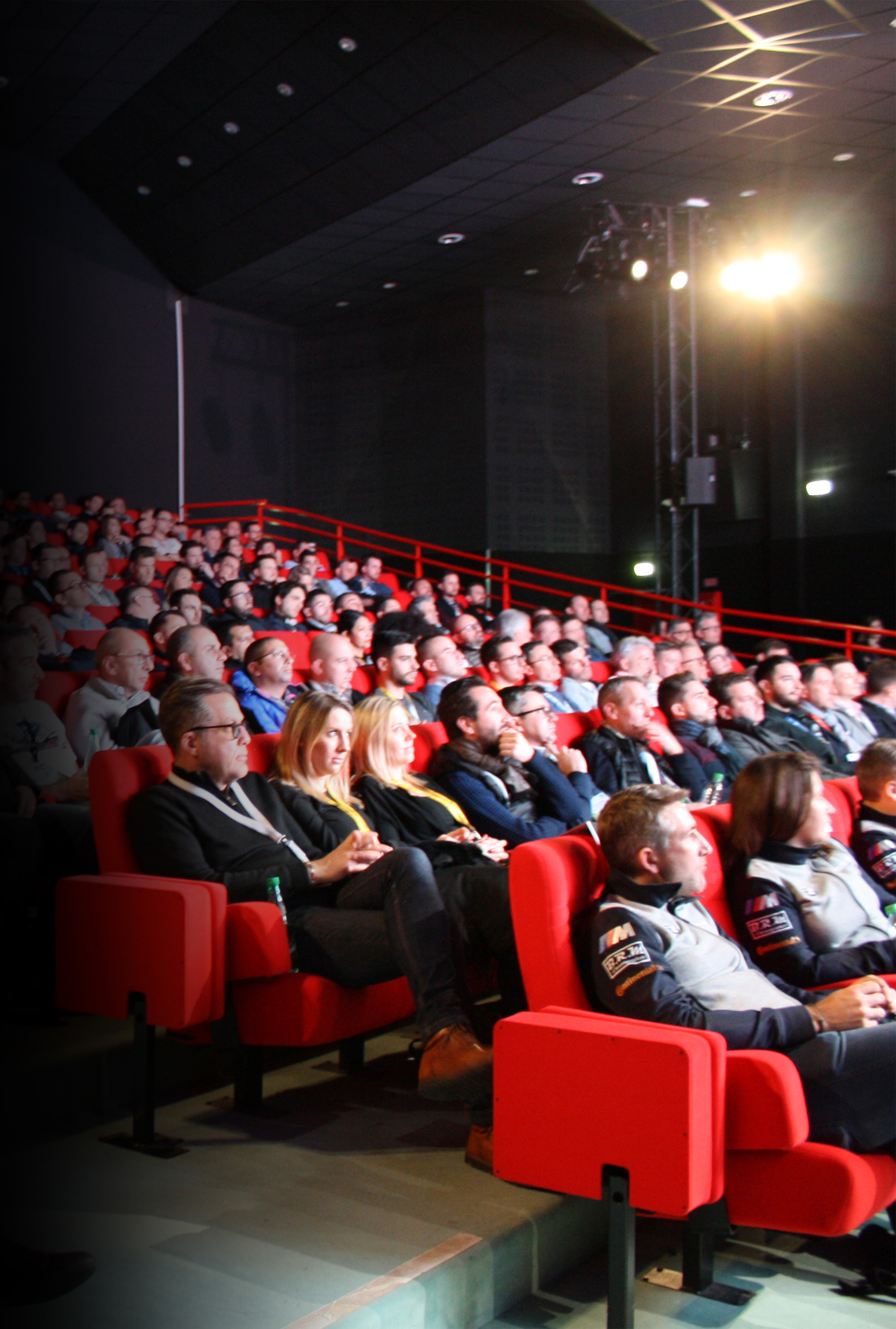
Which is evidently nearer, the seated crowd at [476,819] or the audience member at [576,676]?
the seated crowd at [476,819]

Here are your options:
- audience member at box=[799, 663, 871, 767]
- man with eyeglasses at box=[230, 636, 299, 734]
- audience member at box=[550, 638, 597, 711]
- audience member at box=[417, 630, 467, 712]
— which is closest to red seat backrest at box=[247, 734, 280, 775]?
man with eyeglasses at box=[230, 636, 299, 734]

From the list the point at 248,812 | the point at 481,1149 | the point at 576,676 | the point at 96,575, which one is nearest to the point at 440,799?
the point at 248,812

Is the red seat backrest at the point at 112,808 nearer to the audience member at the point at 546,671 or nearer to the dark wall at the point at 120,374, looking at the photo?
the audience member at the point at 546,671

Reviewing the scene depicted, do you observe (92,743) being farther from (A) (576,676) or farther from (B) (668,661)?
(B) (668,661)

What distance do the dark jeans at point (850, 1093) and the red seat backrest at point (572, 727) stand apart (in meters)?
1.76

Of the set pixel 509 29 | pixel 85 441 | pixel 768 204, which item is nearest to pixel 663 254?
pixel 768 204

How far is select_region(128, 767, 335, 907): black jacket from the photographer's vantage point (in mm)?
2004

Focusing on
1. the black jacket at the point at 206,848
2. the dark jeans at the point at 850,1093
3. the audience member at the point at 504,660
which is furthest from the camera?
the audience member at the point at 504,660

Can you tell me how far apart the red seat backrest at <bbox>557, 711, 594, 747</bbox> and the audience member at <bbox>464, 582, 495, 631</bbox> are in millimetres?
4438

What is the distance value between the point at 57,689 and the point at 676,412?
6.87 meters

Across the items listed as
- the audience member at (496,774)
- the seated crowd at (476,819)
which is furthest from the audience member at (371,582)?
the audience member at (496,774)

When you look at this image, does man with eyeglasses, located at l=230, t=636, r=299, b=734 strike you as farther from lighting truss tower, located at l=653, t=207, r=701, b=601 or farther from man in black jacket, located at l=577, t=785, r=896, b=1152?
lighting truss tower, located at l=653, t=207, r=701, b=601

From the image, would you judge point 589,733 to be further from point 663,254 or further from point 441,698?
point 663,254

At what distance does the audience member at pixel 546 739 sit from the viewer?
282 centimetres
